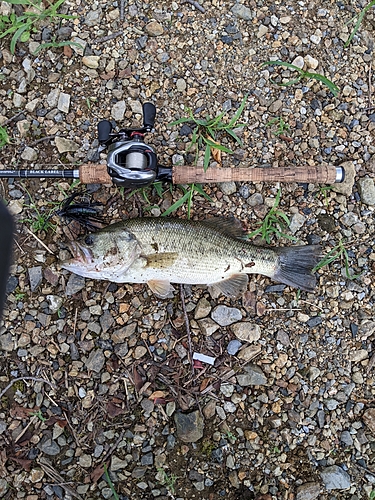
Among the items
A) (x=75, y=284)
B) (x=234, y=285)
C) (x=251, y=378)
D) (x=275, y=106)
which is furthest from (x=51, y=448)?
(x=275, y=106)

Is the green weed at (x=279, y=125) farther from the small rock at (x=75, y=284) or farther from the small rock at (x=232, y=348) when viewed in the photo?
the small rock at (x=75, y=284)

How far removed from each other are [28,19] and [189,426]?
12.7 ft

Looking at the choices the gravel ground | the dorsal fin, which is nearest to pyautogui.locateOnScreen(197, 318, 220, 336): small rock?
the gravel ground

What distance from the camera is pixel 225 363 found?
3834 millimetres

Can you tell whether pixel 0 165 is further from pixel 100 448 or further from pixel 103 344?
pixel 100 448

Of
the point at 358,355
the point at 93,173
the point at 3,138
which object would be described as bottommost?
the point at 358,355

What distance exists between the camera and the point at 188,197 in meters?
3.89

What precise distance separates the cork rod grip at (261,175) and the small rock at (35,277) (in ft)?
4.63

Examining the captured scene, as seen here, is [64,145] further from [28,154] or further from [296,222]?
[296,222]

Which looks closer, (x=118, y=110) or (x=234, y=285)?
(x=234, y=285)

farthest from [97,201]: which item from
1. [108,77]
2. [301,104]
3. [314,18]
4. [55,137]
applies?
[314,18]

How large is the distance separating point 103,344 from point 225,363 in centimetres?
106

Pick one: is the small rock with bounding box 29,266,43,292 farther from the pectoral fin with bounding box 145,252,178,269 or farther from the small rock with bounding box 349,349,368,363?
the small rock with bounding box 349,349,368,363

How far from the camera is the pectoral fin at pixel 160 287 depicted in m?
3.64
